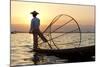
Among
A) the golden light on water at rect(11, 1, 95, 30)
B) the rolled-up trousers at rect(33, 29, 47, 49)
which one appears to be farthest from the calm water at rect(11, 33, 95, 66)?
the golden light on water at rect(11, 1, 95, 30)

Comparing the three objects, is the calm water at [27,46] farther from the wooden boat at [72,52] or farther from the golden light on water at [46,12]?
the golden light on water at [46,12]

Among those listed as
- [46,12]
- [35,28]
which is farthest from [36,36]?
[46,12]

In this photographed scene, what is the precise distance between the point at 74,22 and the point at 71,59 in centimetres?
50

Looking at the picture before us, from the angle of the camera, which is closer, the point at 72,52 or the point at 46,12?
the point at 46,12

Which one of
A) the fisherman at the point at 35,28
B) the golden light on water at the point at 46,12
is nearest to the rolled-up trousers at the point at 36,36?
the fisherman at the point at 35,28

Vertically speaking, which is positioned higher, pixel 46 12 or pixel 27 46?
pixel 46 12

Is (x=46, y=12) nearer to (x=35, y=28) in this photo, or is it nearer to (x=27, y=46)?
(x=35, y=28)

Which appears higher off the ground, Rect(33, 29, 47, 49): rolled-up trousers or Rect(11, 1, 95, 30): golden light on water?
Rect(11, 1, 95, 30): golden light on water

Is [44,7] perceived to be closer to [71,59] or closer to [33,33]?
[33,33]

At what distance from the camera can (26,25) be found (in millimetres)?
2621

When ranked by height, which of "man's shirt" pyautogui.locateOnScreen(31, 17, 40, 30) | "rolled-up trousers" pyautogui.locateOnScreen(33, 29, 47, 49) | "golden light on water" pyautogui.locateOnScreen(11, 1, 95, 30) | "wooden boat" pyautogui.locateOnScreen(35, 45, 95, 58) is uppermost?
"golden light on water" pyautogui.locateOnScreen(11, 1, 95, 30)

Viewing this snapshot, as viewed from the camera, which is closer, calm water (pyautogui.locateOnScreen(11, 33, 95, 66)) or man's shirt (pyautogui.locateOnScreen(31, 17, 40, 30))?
calm water (pyautogui.locateOnScreen(11, 33, 95, 66))

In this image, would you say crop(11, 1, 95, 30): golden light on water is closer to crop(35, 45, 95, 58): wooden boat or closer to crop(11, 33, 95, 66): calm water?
crop(11, 33, 95, 66): calm water

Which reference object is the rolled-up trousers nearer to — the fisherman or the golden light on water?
the fisherman
